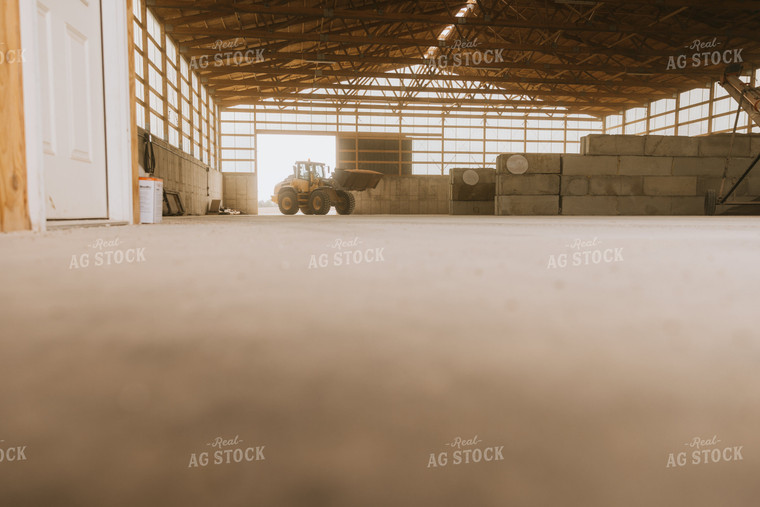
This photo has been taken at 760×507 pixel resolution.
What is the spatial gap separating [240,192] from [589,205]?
526 inches

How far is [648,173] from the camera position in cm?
1040

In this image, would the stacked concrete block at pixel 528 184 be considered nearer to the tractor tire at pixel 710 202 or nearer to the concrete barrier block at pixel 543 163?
the concrete barrier block at pixel 543 163

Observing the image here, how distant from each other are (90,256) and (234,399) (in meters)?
A: 1.34

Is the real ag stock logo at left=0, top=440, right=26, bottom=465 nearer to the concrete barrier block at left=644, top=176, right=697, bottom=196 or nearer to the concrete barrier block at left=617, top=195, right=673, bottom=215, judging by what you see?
the concrete barrier block at left=617, top=195, right=673, bottom=215

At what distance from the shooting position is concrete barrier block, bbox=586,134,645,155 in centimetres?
1036

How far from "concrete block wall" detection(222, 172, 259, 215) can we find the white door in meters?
15.2

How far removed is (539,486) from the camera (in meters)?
0.32

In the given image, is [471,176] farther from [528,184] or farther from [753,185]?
[753,185]

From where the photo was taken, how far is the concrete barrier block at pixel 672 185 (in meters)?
10.3

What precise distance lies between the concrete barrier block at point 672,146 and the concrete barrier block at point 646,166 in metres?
0.14

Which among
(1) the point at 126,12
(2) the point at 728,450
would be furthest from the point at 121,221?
(2) the point at 728,450

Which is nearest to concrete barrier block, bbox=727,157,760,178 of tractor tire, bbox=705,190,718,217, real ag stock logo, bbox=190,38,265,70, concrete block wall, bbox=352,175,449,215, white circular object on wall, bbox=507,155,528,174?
tractor tire, bbox=705,190,718,217

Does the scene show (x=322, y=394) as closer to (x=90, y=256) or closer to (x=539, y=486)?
(x=539, y=486)

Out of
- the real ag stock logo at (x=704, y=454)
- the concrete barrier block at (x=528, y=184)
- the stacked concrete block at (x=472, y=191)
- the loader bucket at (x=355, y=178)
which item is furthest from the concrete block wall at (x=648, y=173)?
the real ag stock logo at (x=704, y=454)
